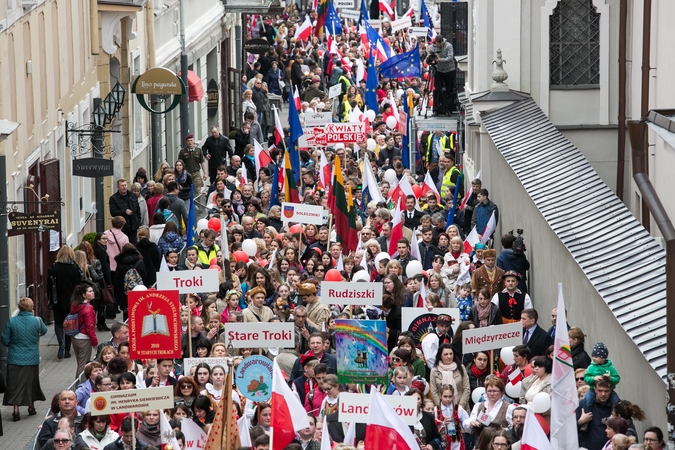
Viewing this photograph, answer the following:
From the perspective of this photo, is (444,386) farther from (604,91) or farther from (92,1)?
(92,1)

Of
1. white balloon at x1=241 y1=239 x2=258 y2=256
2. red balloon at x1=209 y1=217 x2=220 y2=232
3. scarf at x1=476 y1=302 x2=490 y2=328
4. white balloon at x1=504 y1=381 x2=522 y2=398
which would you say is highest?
red balloon at x1=209 y1=217 x2=220 y2=232

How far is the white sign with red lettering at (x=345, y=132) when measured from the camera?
93.6 ft

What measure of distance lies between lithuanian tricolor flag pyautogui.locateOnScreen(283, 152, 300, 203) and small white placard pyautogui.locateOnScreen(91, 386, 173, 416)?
470 inches

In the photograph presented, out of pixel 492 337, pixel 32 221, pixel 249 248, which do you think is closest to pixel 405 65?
pixel 249 248

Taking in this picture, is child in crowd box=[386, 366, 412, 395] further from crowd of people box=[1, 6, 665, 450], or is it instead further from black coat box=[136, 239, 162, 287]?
black coat box=[136, 239, 162, 287]

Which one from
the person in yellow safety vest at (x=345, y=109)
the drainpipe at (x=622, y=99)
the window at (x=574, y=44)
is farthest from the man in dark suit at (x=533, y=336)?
the person in yellow safety vest at (x=345, y=109)

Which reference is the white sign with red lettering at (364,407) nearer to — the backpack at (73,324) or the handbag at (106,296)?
the backpack at (73,324)

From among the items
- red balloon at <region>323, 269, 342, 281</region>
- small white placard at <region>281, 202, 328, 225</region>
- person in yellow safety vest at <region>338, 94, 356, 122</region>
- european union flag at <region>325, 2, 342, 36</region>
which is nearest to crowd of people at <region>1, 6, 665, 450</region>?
red balloon at <region>323, 269, 342, 281</region>

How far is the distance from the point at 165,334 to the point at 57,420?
160 centimetres

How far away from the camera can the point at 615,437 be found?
11.6 metres

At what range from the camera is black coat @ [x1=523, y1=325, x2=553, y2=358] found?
1570cm

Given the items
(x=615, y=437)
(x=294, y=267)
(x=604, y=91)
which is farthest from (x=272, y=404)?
(x=604, y=91)

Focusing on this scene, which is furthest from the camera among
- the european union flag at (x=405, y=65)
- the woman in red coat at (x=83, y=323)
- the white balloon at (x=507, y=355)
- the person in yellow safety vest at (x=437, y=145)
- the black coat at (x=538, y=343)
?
the european union flag at (x=405, y=65)

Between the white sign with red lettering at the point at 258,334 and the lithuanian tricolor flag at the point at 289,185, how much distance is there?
975cm
